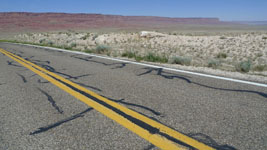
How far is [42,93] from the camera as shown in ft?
15.1

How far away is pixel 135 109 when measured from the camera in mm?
3496

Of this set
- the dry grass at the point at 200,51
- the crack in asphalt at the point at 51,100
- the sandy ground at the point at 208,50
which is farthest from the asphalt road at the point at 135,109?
the dry grass at the point at 200,51

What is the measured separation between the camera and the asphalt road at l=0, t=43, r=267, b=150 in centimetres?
260

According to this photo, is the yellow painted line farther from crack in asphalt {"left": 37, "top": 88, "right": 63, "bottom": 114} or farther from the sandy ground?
the sandy ground

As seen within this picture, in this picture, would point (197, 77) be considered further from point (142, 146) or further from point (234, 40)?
point (234, 40)

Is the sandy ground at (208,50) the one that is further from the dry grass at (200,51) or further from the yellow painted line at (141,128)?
the yellow painted line at (141,128)

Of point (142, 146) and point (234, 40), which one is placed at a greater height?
point (234, 40)

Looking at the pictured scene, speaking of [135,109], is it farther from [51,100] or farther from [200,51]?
[200,51]

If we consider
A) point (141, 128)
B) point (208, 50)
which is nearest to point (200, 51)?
point (208, 50)

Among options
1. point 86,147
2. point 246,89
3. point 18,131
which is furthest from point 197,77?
point 18,131

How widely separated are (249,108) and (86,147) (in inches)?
109

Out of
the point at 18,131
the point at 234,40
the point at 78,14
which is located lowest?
the point at 18,131

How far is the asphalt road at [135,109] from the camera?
260 centimetres

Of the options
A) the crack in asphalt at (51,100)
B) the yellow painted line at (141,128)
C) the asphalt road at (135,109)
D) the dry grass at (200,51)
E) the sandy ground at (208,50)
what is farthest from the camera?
the sandy ground at (208,50)
